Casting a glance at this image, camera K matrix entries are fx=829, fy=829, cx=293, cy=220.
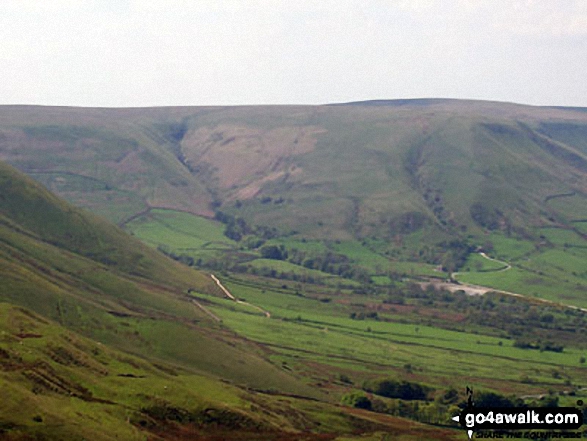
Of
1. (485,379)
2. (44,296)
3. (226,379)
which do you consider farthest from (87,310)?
(485,379)

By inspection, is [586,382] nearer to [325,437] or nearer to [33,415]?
[325,437]

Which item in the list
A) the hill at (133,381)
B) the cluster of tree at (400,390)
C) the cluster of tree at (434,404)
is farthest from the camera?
the cluster of tree at (400,390)

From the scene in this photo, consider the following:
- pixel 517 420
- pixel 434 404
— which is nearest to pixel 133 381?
pixel 517 420

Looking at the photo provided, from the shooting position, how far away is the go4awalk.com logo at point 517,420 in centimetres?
9738

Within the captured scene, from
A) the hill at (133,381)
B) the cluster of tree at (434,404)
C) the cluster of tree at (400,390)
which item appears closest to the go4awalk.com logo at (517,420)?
the hill at (133,381)

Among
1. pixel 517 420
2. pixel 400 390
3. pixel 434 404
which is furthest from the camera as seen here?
pixel 400 390

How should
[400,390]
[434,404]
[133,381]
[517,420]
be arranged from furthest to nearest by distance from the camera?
[400,390], [434,404], [133,381], [517,420]

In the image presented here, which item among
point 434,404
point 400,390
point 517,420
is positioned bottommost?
point 517,420

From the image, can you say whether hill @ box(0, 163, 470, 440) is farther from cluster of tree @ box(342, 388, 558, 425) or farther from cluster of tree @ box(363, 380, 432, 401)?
cluster of tree @ box(363, 380, 432, 401)

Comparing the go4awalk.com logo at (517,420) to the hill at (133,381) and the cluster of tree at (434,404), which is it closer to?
the hill at (133,381)

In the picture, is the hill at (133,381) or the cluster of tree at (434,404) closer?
the hill at (133,381)

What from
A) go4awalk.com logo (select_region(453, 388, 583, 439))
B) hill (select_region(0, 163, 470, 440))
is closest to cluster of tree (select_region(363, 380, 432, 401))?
hill (select_region(0, 163, 470, 440))

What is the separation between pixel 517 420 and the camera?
314 ft

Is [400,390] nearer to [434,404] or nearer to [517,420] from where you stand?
[434,404]
